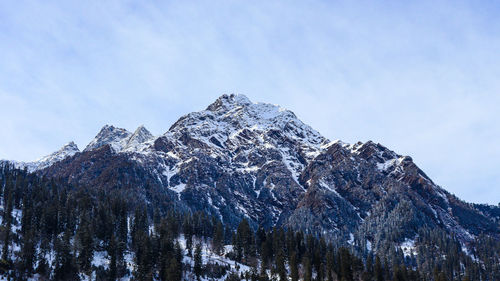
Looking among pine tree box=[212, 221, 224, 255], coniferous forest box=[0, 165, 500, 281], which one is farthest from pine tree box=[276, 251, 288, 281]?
pine tree box=[212, 221, 224, 255]

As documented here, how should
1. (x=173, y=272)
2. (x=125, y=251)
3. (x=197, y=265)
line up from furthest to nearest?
(x=125, y=251) → (x=197, y=265) → (x=173, y=272)

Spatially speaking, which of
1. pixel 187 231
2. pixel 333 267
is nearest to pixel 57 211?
pixel 187 231

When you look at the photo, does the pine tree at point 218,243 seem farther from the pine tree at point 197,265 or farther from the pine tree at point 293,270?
the pine tree at point 293,270

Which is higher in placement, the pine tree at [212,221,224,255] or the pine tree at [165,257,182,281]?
the pine tree at [212,221,224,255]

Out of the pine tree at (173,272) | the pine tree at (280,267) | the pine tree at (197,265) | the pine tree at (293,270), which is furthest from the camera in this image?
the pine tree at (197,265)

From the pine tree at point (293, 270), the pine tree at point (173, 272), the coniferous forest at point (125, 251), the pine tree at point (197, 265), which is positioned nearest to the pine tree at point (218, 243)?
the coniferous forest at point (125, 251)

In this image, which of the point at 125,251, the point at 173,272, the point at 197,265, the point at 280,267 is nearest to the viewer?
the point at 173,272

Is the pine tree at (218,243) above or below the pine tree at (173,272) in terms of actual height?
above

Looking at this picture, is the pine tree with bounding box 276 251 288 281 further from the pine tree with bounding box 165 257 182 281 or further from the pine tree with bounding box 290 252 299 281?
the pine tree with bounding box 165 257 182 281

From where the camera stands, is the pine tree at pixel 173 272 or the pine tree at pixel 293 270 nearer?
the pine tree at pixel 173 272

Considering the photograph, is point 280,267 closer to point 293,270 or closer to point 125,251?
point 293,270

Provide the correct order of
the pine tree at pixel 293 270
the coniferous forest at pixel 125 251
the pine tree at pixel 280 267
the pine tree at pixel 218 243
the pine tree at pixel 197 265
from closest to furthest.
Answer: the coniferous forest at pixel 125 251 → the pine tree at pixel 293 270 → the pine tree at pixel 280 267 → the pine tree at pixel 197 265 → the pine tree at pixel 218 243

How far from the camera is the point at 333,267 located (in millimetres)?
165750

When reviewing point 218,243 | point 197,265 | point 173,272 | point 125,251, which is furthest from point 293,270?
point 125,251
